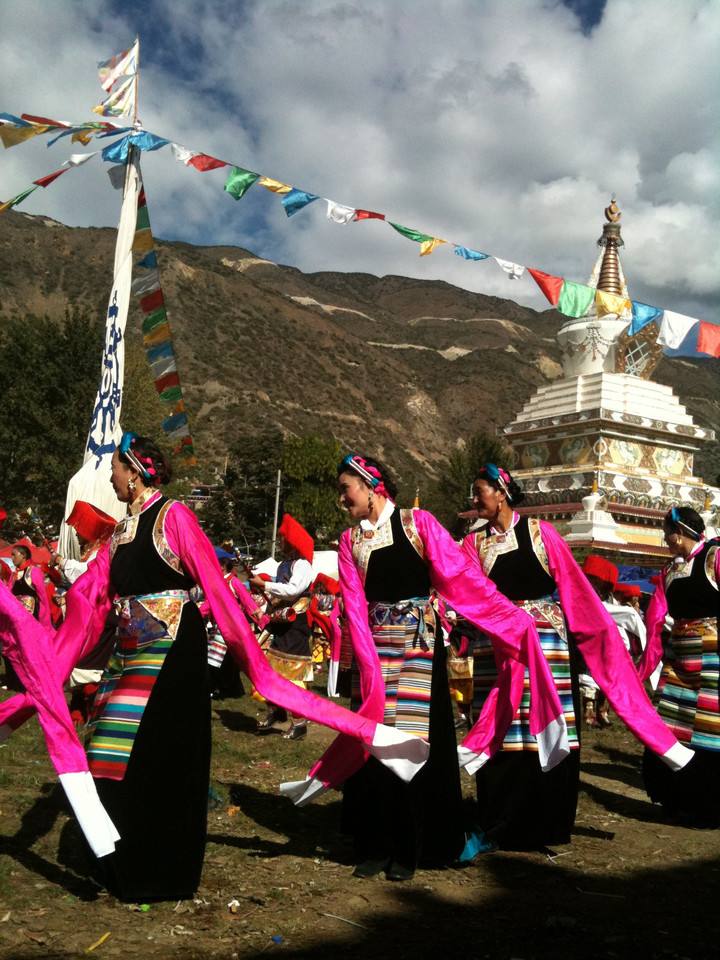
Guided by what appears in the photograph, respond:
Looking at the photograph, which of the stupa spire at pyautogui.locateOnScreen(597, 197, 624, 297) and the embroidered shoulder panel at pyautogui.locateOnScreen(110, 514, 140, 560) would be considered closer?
the embroidered shoulder panel at pyautogui.locateOnScreen(110, 514, 140, 560)

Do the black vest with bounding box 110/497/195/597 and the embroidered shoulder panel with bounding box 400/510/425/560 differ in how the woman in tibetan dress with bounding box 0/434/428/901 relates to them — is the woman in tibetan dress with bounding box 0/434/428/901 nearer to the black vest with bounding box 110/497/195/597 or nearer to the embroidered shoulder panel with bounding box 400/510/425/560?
the black vest with bounding box 110/497/195/597

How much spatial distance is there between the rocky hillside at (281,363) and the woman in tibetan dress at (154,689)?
47.8m

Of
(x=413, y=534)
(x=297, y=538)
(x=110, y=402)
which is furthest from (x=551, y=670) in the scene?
(x=110, y=402)

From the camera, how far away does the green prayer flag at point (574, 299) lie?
32.5ft

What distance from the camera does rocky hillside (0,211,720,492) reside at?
70.7m

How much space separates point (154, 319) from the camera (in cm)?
1080

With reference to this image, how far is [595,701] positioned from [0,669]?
7.28m

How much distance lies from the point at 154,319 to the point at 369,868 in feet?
26.2

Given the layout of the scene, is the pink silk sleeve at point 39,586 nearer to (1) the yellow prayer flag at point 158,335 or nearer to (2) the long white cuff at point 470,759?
(1) the yellow prayer flag at point 158,335

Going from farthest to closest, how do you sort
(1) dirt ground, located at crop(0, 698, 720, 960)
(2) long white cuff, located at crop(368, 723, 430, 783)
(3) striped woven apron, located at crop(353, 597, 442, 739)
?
1. (3) striped woven apron, located at crop(353, 597, 442, 739)
2. (2) long white cuff, located at crop(368, 723, 430, 783)
3. (1) dirt ground, located at crop(0, 698, 720, 960)

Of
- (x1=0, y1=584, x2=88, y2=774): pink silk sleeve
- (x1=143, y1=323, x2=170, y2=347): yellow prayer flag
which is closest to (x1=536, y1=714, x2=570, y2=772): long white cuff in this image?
(x1=0, y1=584, x2=88, y2=774): pink silk sleeve

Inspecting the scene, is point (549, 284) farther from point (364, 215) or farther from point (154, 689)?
point (154, 689)

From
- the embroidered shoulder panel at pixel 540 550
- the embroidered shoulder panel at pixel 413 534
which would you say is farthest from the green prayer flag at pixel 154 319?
the embroidered shoulder panel at pixel 413 534

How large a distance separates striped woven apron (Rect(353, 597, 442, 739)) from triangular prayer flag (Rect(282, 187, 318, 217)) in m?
6.32
